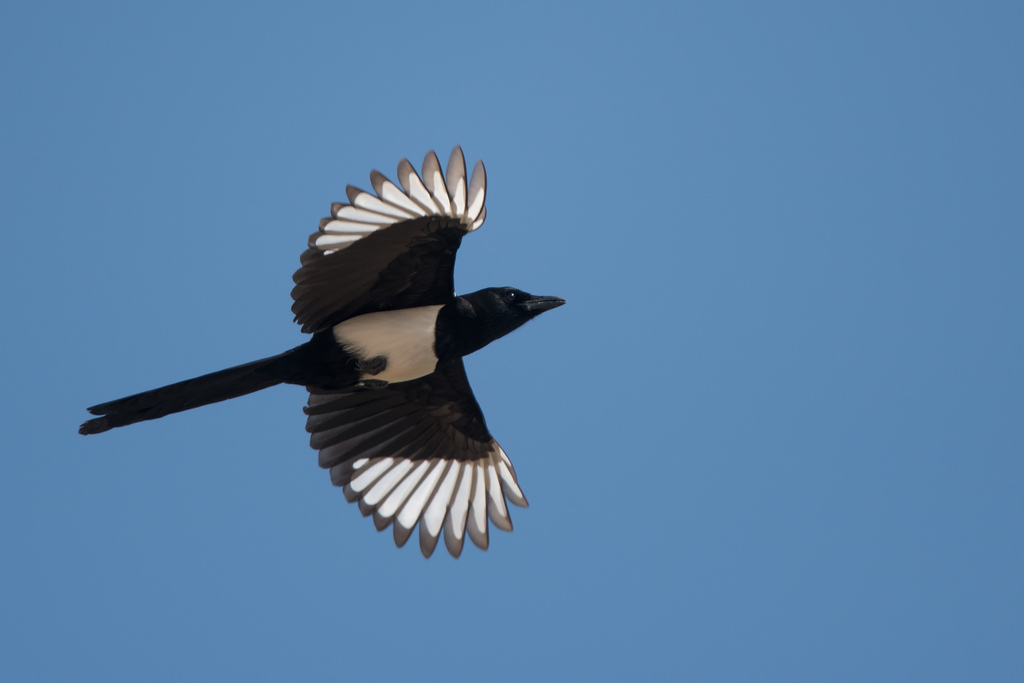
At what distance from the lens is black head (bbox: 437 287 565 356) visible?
5.07 metres

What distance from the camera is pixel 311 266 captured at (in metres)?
4.74

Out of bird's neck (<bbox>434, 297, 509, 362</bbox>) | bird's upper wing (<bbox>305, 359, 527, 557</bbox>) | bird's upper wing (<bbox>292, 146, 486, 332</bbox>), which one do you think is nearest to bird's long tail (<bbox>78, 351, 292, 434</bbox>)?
bird's upper wing (<bbox>292, 146, 486, 332</bbox>)

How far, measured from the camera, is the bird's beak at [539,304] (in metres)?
5.20

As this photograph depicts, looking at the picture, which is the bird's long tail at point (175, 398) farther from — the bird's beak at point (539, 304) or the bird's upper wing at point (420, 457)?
the bird's beak at point (539, 304)

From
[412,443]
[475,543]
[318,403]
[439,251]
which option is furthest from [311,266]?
[475,543]

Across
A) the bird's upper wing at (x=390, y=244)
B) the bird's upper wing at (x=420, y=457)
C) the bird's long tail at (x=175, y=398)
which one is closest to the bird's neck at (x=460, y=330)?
the bird's upper wing at (x=390, y=244)

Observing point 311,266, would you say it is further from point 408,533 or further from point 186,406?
point 408,533

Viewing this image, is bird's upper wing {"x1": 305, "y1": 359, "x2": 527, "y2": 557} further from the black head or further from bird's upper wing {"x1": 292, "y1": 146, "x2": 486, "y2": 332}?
bird's upper wing {"x1": 292, "y1": 146, "x2": 486, "y2": 332}

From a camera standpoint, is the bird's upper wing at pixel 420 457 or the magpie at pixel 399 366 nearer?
the magpie at pixel 399 366

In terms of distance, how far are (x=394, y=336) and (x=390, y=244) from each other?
1.65 feet

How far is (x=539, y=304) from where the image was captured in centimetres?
522

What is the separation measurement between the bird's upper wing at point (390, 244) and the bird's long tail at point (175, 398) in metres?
0.45

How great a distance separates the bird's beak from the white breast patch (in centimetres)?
49

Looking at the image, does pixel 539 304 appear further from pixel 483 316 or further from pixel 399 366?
pixel 399 366
